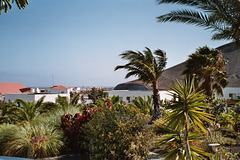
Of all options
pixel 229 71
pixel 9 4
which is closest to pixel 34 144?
pixel 9 4

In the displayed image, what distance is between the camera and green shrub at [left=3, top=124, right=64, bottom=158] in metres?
5.45

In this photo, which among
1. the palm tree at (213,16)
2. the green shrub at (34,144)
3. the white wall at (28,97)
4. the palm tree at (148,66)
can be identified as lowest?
the green shrub at (34,144)

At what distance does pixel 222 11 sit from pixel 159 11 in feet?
7.26

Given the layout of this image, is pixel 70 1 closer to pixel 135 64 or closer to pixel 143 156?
pixel 135 64

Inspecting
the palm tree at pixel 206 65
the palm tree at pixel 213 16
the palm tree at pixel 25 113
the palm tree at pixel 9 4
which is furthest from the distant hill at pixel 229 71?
the palm tree at pixel 9 4

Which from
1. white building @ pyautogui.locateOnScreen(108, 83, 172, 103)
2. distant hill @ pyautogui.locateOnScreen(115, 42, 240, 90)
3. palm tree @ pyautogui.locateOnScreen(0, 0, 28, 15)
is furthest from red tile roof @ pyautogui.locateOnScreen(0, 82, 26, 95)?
palm tree @ pyautogui.locateOnScreen(0, 0, 28, 15)

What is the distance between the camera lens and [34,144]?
18.0ft

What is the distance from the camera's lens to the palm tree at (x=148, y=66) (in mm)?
12461

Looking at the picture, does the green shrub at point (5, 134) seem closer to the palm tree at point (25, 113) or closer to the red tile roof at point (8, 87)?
the palm tree at point (25, 113)

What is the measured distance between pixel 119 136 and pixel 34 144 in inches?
99.0

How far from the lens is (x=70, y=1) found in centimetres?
848

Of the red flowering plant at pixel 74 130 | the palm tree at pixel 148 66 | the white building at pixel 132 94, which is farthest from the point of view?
the white building at pixel 132 94

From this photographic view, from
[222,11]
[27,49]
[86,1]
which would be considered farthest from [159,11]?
[27,49]

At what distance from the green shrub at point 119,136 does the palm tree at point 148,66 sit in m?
7.39
